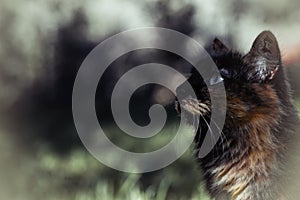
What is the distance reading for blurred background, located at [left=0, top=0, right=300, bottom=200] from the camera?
2.87 metres

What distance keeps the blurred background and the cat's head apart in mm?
785

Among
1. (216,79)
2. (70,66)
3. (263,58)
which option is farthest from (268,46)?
(70,66)

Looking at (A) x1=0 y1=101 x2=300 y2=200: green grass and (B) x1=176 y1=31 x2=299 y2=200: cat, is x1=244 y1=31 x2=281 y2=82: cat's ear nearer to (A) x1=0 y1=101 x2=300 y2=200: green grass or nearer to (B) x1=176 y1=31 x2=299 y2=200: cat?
(B) x1=176 y1=31 x2=299 y2=200: cat

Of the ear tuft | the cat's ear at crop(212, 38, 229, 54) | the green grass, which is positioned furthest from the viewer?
the green grass

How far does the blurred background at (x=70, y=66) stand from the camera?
9.40ft

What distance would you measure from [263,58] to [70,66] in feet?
3.66

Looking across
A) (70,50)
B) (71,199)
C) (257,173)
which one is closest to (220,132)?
(257,173)

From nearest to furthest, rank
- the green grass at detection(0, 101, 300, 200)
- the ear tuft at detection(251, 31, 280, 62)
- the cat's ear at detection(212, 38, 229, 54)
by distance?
1. the ear tuft at detection(251, 31, 280, 62)
2. the cat's ear at detection(212, 38, 229, 54)
3. the green grass at detection(0, 101, 300, 200)

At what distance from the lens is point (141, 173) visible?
2979 mm

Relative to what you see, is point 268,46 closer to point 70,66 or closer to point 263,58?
point 263,58

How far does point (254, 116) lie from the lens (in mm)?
2031

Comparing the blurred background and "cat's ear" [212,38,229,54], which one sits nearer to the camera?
"cat's ear" [212,38,229,54]

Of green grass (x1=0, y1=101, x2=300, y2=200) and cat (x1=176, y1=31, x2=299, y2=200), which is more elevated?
green grass (x1=0, y1=101, x2=300, y2=200)

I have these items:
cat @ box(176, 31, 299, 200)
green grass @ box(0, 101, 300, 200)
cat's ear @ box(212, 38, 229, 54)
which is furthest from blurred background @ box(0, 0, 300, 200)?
cat @ box(176, 31, 299, 200)
